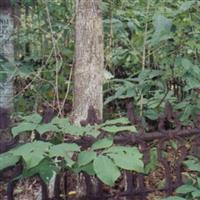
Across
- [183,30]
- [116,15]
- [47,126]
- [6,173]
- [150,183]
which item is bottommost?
[150,183]

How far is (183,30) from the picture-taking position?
2.55 metres

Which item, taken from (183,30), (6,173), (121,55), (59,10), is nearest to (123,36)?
(121,55)

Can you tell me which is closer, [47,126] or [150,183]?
[47,126]

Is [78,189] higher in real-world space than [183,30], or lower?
lower

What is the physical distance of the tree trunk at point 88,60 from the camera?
8.37 feet

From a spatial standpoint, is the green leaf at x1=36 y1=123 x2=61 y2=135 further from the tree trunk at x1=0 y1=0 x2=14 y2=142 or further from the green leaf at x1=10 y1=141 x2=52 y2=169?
→ the tree trunk at x1=0 y1=0 x2=14 y2=142

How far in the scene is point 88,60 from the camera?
2.55 meters

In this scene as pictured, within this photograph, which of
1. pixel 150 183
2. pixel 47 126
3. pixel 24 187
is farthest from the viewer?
pixel 150 183

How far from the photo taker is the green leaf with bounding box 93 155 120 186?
5.45 ft

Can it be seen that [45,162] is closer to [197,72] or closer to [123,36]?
[197,72]

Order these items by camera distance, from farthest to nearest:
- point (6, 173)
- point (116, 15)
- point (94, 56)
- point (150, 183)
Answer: point (116, 15)
point (150, 183)
point (94, 56)
point (6, 173)

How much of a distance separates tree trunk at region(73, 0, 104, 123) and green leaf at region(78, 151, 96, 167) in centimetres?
77

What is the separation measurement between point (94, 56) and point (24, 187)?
993mm

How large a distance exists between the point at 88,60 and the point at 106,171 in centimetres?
100
